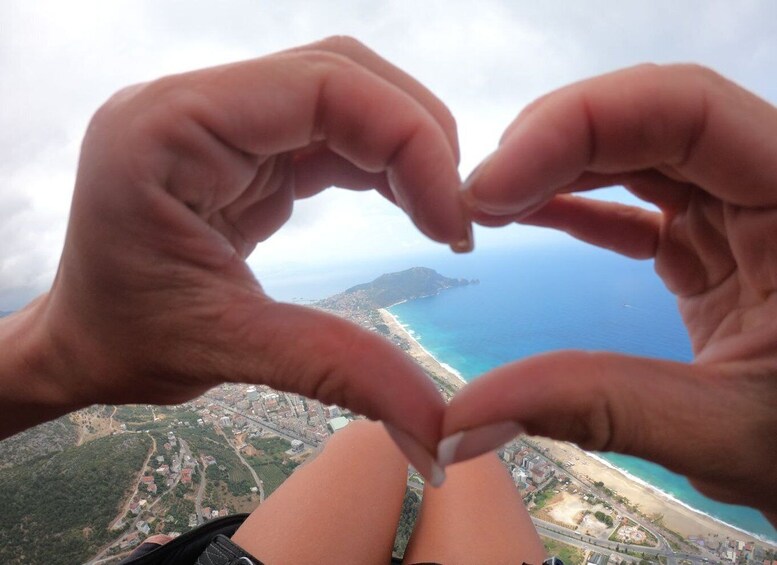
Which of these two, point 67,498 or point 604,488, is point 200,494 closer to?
point 67,498

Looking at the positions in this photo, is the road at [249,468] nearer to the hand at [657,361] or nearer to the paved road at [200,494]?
the paved road at [200,494]

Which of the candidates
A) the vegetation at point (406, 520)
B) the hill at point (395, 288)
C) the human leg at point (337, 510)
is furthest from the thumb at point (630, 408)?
the hill at point (395, 288)

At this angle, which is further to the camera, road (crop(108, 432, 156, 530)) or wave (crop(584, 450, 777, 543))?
wave (crop(584, 450, 777, 543))

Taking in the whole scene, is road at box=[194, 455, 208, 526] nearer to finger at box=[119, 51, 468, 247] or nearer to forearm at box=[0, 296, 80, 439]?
forearm at box=[0, 296, 80, 439]

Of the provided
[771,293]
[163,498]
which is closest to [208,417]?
[163,498]

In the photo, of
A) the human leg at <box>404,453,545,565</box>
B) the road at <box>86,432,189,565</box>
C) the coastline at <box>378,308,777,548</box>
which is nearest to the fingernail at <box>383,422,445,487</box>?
the human leg at <box>404,453,545,565</box>

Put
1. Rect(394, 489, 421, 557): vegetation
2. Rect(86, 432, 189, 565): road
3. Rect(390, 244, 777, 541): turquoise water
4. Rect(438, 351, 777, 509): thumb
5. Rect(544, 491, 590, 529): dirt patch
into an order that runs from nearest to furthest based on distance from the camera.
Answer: Rect(438, 351, 777, 509): thumb → Rect(394, 489, 421, 557): vegetation → Rect(86, 432, 189, 565): road → Rect(544, 491, 590, 529): dirt patch → Rect(390, 244, 777, 541): turquoise water
